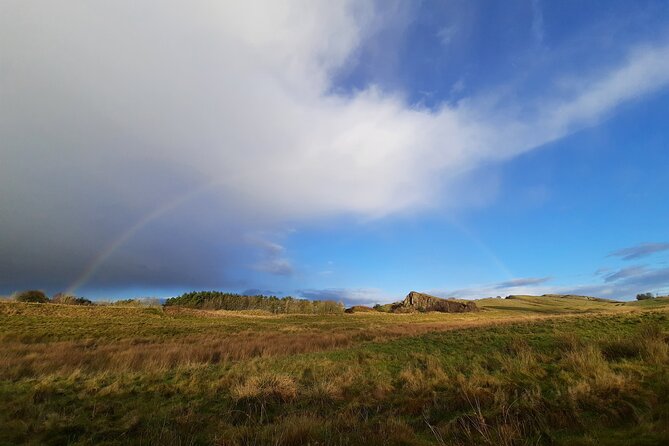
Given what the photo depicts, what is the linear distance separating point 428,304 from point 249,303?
75643mm

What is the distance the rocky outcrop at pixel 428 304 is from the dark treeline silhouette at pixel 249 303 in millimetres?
27281

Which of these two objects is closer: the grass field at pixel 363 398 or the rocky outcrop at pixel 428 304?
the grass field at pixel 363 398

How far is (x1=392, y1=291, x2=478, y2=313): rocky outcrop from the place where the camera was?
146 m

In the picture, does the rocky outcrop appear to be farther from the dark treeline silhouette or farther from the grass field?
the grass field

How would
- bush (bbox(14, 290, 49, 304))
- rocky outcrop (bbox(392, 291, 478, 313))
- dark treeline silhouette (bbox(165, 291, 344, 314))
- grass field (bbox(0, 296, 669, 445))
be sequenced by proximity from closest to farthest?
grass field (bbox(0, 296, 669, 445)) → bush (bbox(14, 290, 49, 304)) → dark treeline silhouette (bbox(165, 291, 344, 314)) → rocky outcrop (bbox(392, 291, 478, 313))

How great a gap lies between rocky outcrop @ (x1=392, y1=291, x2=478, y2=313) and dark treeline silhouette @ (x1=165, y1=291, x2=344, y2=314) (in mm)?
27281

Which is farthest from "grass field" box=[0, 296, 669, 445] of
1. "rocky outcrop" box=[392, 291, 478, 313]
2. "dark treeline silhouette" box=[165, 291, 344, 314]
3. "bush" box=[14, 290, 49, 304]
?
"rocky outcrop" box=[392, 291, 478, 313]

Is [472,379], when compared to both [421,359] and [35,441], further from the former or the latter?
[35,441]

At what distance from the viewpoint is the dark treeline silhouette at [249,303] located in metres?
140

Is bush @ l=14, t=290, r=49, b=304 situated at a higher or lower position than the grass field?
higher

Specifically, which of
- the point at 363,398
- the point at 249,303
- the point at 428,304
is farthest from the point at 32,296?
the point at 428,304

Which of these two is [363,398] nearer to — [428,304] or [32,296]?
[32,296]

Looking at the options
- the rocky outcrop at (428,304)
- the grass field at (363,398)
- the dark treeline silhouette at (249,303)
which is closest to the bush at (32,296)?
the dark treeline silhouette at (249,303)

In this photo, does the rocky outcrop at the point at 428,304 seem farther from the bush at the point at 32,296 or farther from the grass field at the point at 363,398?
the grass field at the point at 363,398
